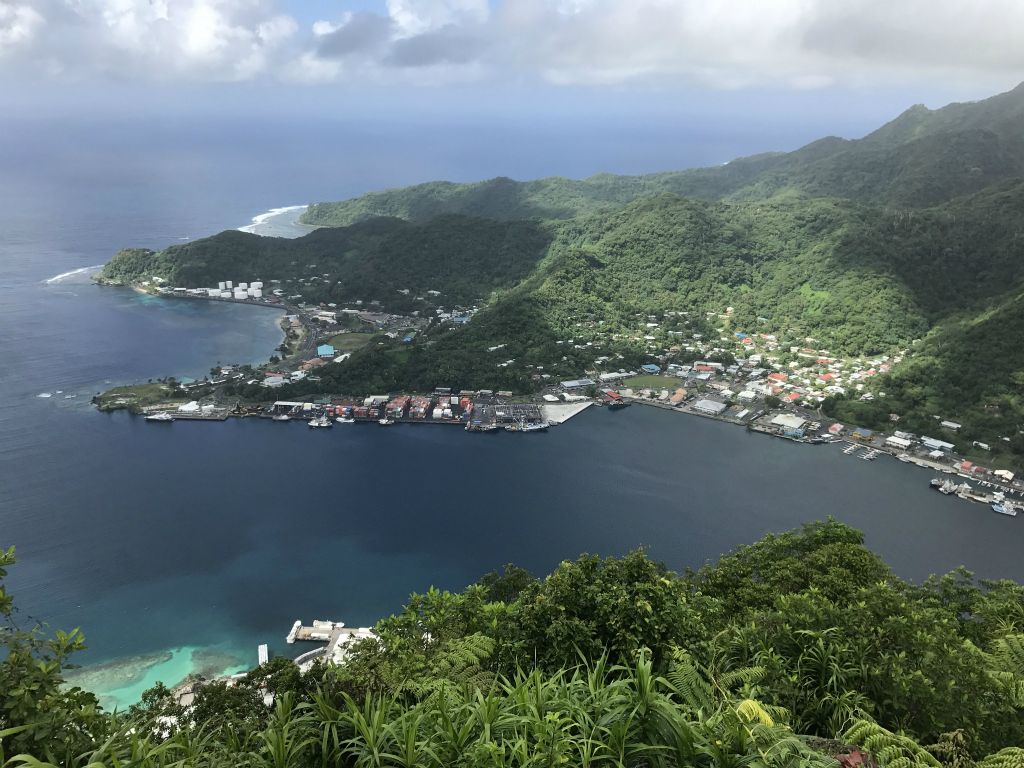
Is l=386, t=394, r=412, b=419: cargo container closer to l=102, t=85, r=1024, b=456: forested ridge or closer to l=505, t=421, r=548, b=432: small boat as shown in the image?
l=102, t=85, r=1024, b=456: forested ridge

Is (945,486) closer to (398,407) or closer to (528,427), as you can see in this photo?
(528,427)

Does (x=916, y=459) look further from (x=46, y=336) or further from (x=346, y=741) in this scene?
(x=46, y=336)

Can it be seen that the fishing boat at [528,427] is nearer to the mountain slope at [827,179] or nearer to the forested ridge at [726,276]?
the forested ridge at [726,276]

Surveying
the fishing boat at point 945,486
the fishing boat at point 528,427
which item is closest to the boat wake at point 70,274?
the fishing boat at point 528,427

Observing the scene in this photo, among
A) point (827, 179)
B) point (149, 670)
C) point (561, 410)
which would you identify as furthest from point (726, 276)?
point (149, 670)

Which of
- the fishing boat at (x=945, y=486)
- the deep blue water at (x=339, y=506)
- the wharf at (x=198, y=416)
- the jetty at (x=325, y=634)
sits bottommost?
the fishing boat at (x=945, y=486)
